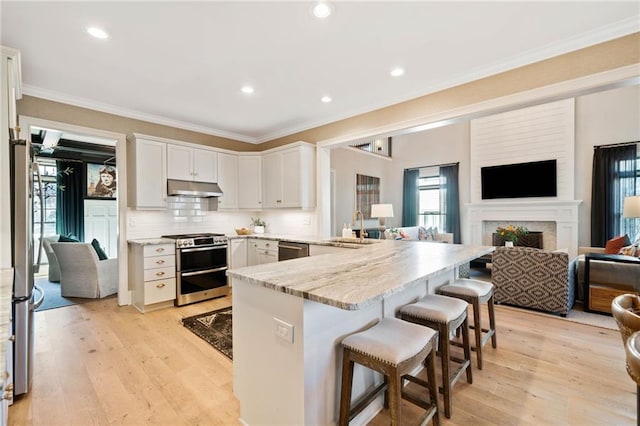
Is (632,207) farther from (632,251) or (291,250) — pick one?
(291,250)

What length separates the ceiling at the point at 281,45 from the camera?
6.93 feet

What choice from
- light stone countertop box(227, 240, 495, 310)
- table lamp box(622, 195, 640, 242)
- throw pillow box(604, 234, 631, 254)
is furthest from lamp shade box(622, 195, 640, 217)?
light stone countertop box(227, 240, 495, 310)

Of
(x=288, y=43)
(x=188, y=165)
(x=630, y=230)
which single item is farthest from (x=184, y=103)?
(x=630, y=230)

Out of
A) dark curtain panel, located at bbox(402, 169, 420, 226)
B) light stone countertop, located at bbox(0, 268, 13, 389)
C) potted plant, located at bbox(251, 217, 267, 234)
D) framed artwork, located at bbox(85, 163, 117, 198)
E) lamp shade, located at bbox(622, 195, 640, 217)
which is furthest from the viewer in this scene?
dark curtain panel, located at bbox(402, 169, 420, 226)

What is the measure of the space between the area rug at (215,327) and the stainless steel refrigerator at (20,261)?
4.30ft

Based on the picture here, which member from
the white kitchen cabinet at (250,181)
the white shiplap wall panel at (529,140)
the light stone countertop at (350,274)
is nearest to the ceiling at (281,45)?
the white kitchen cabinet at (250,181)

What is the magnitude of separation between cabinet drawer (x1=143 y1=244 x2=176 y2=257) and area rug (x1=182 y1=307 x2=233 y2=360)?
38.0 inches

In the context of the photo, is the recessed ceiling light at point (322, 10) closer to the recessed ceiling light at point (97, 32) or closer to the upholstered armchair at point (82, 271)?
the recessed ceiling light at point (97, 32)

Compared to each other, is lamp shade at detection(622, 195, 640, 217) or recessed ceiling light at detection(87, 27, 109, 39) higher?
recessed ceiling light at detection(87, 27, 109, 39)

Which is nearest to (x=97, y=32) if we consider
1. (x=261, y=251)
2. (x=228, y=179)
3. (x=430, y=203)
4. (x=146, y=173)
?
(x=146, y=173)

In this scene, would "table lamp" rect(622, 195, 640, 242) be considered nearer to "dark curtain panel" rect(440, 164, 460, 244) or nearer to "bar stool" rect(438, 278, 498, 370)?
"bar stool" rect(438, 278, 498, 370)

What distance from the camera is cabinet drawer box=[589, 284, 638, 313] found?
339cm

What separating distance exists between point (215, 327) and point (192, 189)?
83.5 inches

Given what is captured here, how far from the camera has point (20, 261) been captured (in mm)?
2025
